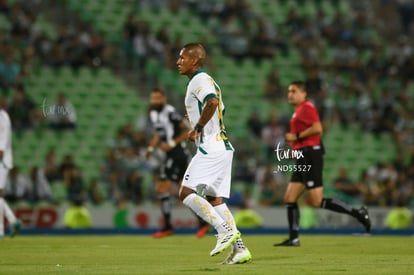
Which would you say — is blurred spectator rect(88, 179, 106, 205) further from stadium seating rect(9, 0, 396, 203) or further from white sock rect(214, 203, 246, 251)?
white sock rect(214, 203, 246, 251)

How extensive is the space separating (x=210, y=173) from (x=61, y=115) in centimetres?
1483

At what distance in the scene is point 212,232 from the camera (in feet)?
70.3

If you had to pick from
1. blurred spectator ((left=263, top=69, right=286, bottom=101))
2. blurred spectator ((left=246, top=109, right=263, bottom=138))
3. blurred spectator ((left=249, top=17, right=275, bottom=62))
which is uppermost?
blurred spectator ((left=249, top=17, right=275, bottom=62))

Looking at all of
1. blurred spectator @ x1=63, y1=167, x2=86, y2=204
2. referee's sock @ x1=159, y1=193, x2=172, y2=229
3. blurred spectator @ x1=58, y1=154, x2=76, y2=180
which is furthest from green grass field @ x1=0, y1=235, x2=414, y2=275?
blurred spectator @ x1=58, y1=154, x2=76, y2=180

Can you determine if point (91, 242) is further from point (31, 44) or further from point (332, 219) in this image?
point (31, 44)

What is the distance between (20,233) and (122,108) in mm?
6775

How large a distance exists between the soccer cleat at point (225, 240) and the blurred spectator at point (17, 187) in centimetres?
1301

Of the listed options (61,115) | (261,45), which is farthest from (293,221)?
(261,45)

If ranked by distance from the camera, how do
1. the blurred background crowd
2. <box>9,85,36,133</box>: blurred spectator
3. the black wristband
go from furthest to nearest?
1. the blurred background crowd
2. <box>9,85,36,133</box>: blurred spectator
3. the black wristband

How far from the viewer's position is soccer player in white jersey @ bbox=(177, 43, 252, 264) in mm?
11555

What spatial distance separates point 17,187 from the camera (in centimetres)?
2373

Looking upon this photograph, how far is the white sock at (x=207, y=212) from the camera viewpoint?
1155cm

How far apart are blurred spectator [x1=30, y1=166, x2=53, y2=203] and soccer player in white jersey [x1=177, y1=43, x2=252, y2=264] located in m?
12.5

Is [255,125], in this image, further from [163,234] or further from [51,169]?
[163,234]
